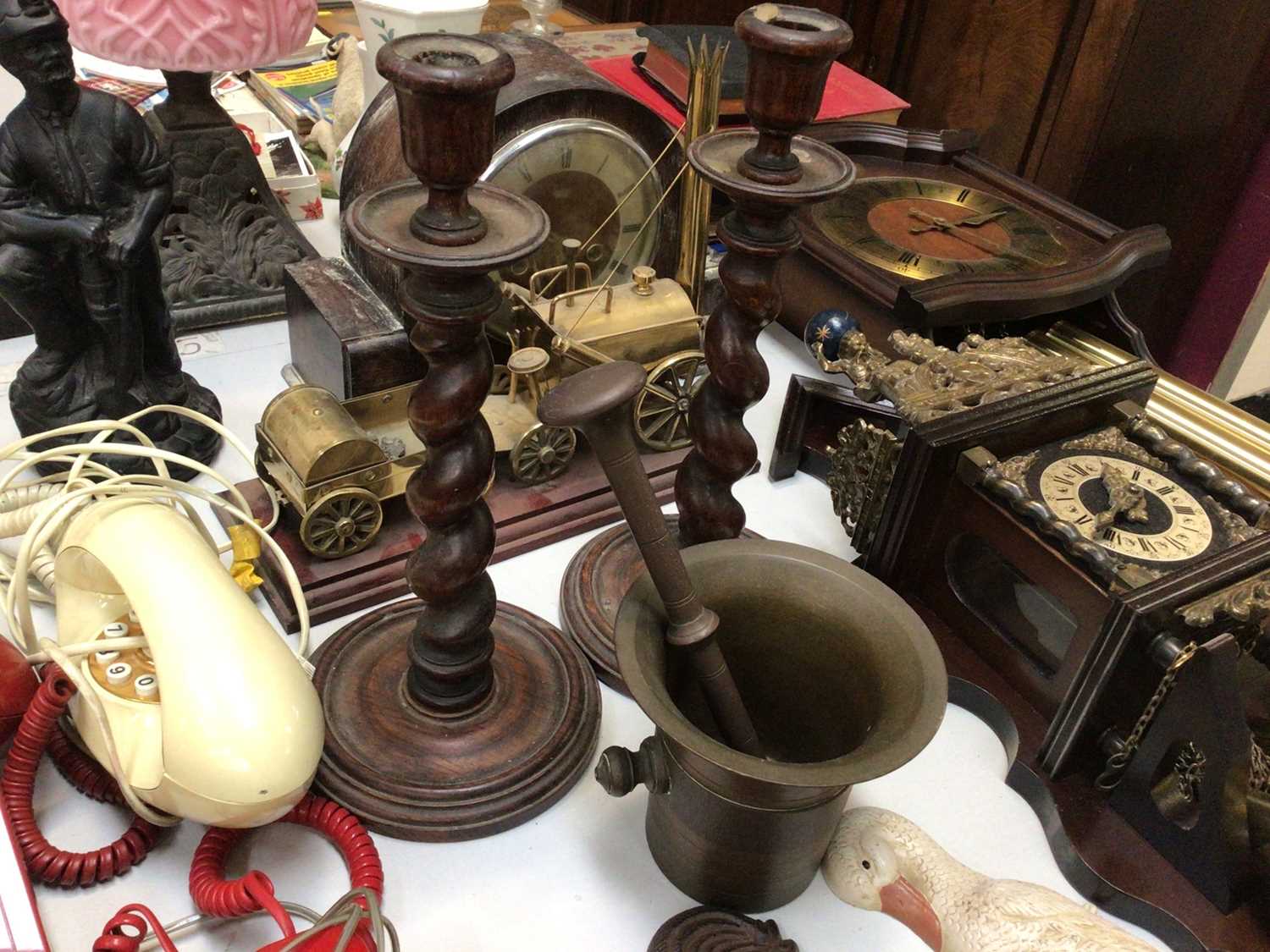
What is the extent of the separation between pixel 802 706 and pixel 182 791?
1.34 feet

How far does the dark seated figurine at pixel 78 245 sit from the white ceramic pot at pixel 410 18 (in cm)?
42

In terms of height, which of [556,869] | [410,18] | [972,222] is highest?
[410,18]

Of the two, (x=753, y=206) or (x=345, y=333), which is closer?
(x=753, y=206)

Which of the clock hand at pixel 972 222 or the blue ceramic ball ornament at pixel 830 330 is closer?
the blue ceramic ball ornament at pixel 830 330

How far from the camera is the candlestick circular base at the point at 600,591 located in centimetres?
87

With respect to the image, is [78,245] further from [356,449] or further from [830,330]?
[830,330]

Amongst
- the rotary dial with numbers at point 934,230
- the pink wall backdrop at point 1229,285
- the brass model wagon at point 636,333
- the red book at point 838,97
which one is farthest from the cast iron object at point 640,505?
the pink wall backdrop at point 1229,285

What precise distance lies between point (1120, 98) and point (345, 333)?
1126mm

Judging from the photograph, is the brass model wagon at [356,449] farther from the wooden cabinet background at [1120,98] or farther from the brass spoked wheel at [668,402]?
the wooden cabinet background at [1120,98]

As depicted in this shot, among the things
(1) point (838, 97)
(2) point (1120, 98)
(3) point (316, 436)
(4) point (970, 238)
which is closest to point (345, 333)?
(3) point (316, 436)

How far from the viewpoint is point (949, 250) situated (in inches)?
47.3

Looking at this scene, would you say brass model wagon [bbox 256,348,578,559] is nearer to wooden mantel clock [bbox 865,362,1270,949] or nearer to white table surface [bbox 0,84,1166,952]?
white table surface [bbox 0,84,1166,952]

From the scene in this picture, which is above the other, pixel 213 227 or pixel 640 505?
pixel 640 505

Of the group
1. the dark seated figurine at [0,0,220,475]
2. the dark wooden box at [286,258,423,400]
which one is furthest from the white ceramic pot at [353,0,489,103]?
the dark seated figurine at [0,0,220,475]
